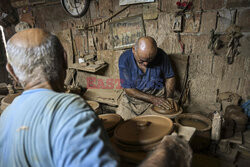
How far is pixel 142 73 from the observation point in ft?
10.5

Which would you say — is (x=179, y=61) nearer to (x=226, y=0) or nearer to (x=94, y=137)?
(x=226, y=0)

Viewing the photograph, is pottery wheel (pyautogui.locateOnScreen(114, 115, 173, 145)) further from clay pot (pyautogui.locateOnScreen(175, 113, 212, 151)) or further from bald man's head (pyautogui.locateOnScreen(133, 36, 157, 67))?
bald man's head (pyautogui.locateOnScreen(133, 36, 157, 67))

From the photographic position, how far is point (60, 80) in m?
1.14

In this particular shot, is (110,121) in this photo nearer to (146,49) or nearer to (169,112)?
(169,112)

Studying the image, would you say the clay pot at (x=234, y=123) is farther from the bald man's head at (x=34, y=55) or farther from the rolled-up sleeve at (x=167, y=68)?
the bald man's head at (x=34, y=55)

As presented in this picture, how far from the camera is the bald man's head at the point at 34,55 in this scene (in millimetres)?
1005

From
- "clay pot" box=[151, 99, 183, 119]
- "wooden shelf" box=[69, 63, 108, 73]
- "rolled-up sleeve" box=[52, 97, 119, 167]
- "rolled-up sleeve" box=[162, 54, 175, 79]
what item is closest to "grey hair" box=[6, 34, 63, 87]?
"rolled-up sleeve" box=[52, 97, 119, 167]

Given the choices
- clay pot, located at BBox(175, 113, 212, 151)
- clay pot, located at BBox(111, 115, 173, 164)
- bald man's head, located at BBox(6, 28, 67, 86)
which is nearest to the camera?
bald man's head, located at BBox(6, 28, 67, 86)

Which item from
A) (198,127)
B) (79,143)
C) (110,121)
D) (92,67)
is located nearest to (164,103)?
(198,127)

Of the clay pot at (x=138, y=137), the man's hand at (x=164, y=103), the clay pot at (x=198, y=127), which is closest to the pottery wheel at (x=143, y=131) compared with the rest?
the clay pot at (x=138, y=137)

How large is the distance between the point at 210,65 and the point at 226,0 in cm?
120

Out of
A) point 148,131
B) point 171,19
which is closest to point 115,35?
point 171,19

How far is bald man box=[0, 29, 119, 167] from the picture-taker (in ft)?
2.75

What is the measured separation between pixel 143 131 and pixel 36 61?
1.02 meters
